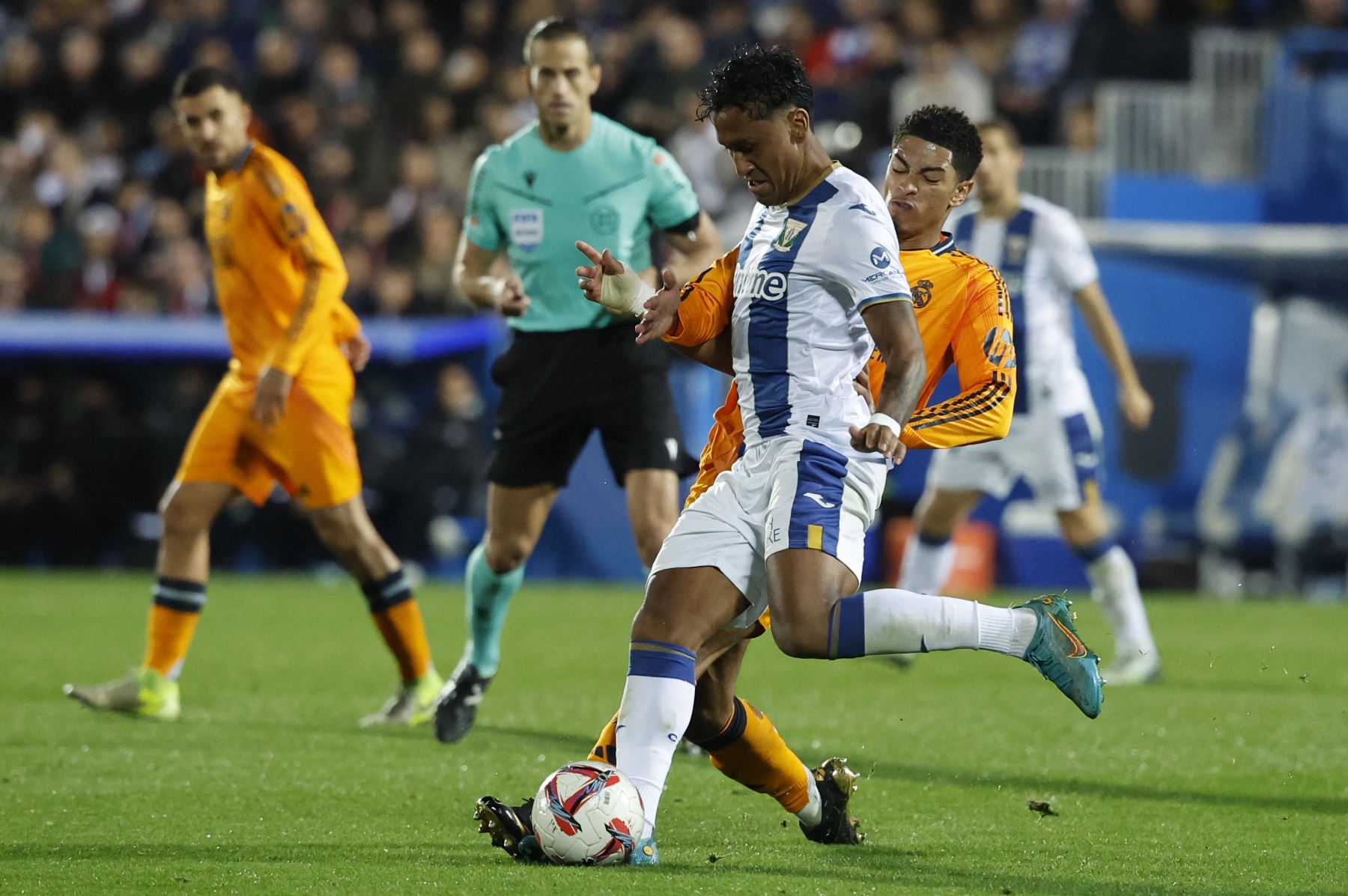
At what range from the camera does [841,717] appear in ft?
24.4

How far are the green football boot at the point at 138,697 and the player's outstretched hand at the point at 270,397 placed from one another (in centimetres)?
118

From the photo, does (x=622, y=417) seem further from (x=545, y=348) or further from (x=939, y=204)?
(x=939, y=204)

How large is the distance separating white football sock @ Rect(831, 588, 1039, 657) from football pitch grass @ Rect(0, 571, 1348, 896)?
536 millimetres

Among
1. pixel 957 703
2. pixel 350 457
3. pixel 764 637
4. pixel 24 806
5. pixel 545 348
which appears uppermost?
pixel 545 348

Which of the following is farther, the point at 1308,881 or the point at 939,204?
the point at 939,204

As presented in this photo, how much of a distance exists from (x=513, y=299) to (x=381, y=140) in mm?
11465

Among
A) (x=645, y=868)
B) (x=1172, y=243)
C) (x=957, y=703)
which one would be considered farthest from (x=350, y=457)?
(x=1172, y=243)

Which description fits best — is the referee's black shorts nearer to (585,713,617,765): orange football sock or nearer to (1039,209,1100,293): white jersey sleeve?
(585,713,617,765): orange football sock

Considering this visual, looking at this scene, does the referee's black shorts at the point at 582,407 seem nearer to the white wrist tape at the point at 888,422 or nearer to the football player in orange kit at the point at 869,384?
the football player in orange kit at the point at 869,384

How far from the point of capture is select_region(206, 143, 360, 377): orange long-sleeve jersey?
7.18 m

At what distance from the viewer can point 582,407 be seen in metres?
6.75

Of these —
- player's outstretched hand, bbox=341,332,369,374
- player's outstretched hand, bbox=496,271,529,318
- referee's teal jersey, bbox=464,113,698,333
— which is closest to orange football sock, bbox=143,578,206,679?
player's outstretched hand, bbox=341,332,369,374

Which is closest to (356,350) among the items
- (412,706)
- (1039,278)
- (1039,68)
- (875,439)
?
(412,706)

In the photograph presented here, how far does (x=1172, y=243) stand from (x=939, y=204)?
10094 millimetres
